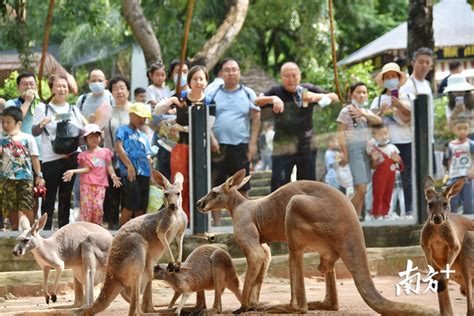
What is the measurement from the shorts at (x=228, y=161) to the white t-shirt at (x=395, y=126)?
5.12 feet

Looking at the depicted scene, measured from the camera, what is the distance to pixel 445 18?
27562mm

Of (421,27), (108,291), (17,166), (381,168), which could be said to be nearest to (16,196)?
(17,166)

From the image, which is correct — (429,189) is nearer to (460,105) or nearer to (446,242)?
(446,242)

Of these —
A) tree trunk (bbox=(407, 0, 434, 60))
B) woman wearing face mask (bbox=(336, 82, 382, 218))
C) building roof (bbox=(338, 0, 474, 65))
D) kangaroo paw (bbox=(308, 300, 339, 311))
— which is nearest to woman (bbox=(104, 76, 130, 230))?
woman wearing face mask (bbox=(336, 82, 382, 218))

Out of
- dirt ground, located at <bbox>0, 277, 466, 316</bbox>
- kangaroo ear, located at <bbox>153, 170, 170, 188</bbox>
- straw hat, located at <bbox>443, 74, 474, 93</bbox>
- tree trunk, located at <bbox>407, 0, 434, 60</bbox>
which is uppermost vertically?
tree trunk, located at <bbox>407, 0, 434, 60</bbox>

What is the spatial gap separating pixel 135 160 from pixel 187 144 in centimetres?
70

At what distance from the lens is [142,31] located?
71.0 feet

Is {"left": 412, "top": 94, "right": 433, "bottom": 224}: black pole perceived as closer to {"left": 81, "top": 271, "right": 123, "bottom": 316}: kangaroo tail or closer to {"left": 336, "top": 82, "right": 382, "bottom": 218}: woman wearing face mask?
{"left": 336, "top": 82, "right": 382, "bottom": 218}: woman wearing face mask

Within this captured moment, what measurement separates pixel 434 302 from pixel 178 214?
273cm

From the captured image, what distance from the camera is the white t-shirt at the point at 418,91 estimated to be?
13.8 meters

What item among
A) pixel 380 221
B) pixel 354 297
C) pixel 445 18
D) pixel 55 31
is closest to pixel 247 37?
pixel 445 18

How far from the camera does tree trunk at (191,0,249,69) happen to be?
21.2 m

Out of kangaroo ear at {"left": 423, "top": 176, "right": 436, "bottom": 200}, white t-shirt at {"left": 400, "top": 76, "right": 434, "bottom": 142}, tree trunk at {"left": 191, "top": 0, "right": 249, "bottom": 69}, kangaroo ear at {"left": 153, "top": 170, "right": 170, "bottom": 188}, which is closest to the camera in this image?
kangaroo ear at {"left": 423, "top": 176, "right": 436, "bottom": 200}

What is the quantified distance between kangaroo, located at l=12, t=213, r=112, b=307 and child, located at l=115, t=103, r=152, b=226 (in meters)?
2.40
